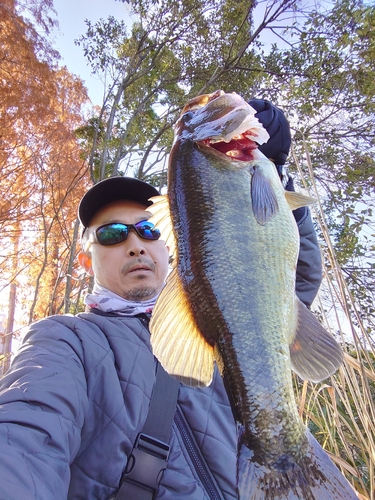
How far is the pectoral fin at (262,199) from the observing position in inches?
50.8

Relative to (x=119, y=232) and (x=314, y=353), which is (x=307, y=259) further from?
(x=119, y=232)

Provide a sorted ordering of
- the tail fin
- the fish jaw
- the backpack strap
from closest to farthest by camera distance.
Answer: the tail fin → the fish jaw → the backpack strap

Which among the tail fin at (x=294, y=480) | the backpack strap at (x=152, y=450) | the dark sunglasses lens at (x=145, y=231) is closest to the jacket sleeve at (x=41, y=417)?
the backpack strap at (x=152, y=450)

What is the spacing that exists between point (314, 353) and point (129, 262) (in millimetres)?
1605

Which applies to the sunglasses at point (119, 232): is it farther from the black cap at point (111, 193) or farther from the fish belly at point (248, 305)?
the fish belly at point (248, 305)

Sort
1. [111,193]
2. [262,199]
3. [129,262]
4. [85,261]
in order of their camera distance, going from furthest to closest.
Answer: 1. [85,261]
2. [111,193]
3. [129,262]
4. [262,199]

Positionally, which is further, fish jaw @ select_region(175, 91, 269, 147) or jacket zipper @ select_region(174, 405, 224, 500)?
jacket zipper @ select_region(174, 405, 224, 500)

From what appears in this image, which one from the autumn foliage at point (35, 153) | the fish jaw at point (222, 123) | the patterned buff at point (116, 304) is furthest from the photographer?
the autumn foliage at point (35, 153)

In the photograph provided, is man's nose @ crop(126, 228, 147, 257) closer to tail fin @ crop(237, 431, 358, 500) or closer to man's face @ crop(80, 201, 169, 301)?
man's face @ crop(80, 201, 169, 301)

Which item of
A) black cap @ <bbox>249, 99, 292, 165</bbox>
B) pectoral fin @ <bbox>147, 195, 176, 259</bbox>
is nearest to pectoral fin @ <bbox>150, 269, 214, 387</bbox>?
pectoral fin @ <bbox>147, 195, 176, 259</bbox>

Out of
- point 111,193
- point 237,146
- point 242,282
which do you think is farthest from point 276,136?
point 111,193

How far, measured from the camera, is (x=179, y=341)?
1187mm

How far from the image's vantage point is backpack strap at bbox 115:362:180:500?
154cm

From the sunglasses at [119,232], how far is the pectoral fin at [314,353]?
1.53 m
